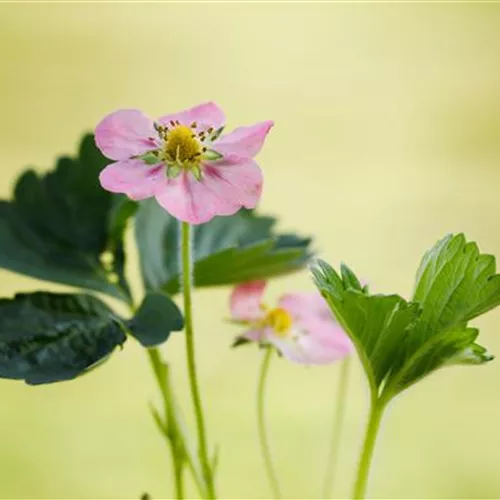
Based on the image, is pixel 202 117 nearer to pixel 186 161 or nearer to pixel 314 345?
pixel 186 161

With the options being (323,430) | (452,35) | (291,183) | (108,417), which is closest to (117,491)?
(108,417)

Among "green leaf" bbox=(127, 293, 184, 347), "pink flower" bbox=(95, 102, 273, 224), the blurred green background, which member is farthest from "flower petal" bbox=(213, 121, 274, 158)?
the blurred green background

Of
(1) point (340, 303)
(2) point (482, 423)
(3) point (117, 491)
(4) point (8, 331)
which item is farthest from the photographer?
(2) point (482, 423)

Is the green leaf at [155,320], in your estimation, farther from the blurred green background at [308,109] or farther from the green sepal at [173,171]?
the blurred green background at [308,109]

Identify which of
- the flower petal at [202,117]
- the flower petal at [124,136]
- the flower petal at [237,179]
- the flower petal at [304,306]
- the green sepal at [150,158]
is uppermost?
the flower petal at [202,117]

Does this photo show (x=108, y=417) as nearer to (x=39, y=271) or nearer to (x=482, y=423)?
(x=482, y=423)

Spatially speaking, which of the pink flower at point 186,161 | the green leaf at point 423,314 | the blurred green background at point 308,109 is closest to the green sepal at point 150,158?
the pink flower at point 186,161
